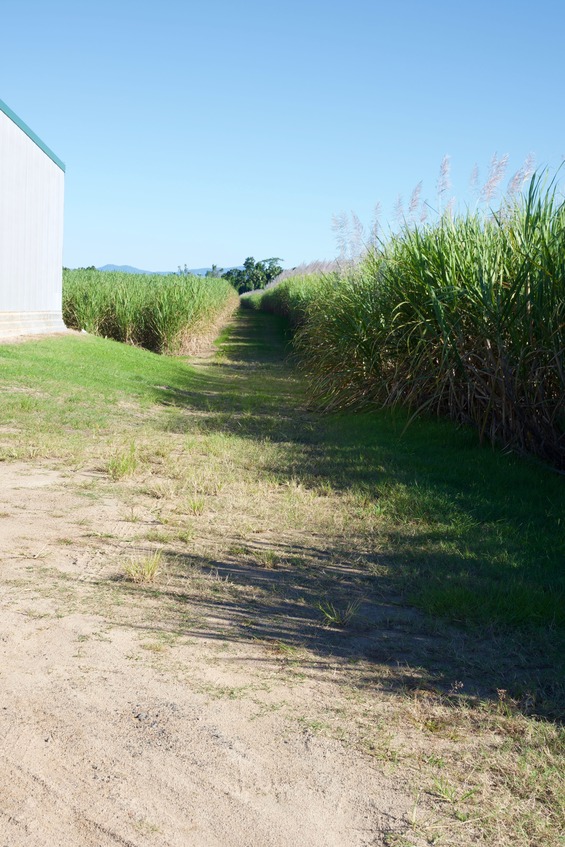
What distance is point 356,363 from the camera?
364 inches

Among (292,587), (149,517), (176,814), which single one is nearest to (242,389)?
(149,517)

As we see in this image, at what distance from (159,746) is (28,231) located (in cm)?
1498

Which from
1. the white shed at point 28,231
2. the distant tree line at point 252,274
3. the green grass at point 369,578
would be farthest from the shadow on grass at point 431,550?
the distant tree line at point 252,274

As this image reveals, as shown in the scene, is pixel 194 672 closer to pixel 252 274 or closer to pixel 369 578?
pixel 369 578

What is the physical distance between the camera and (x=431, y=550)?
4.46 meters

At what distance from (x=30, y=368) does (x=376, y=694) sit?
353 inches

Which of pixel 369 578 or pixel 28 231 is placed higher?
pixel 28 231

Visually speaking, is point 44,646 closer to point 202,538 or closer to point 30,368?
point 202,538

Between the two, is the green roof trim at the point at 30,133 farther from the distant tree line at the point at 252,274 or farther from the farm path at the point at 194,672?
the distant tree line at the point at 252,274

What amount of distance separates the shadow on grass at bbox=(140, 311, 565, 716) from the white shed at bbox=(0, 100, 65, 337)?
23.9 feet

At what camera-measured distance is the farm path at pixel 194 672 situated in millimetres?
2090

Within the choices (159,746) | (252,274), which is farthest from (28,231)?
(252,274)

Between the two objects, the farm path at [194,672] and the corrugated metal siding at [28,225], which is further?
the corrugated metal siding at [28,225]

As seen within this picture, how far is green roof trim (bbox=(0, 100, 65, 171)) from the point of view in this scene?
1390 cm
